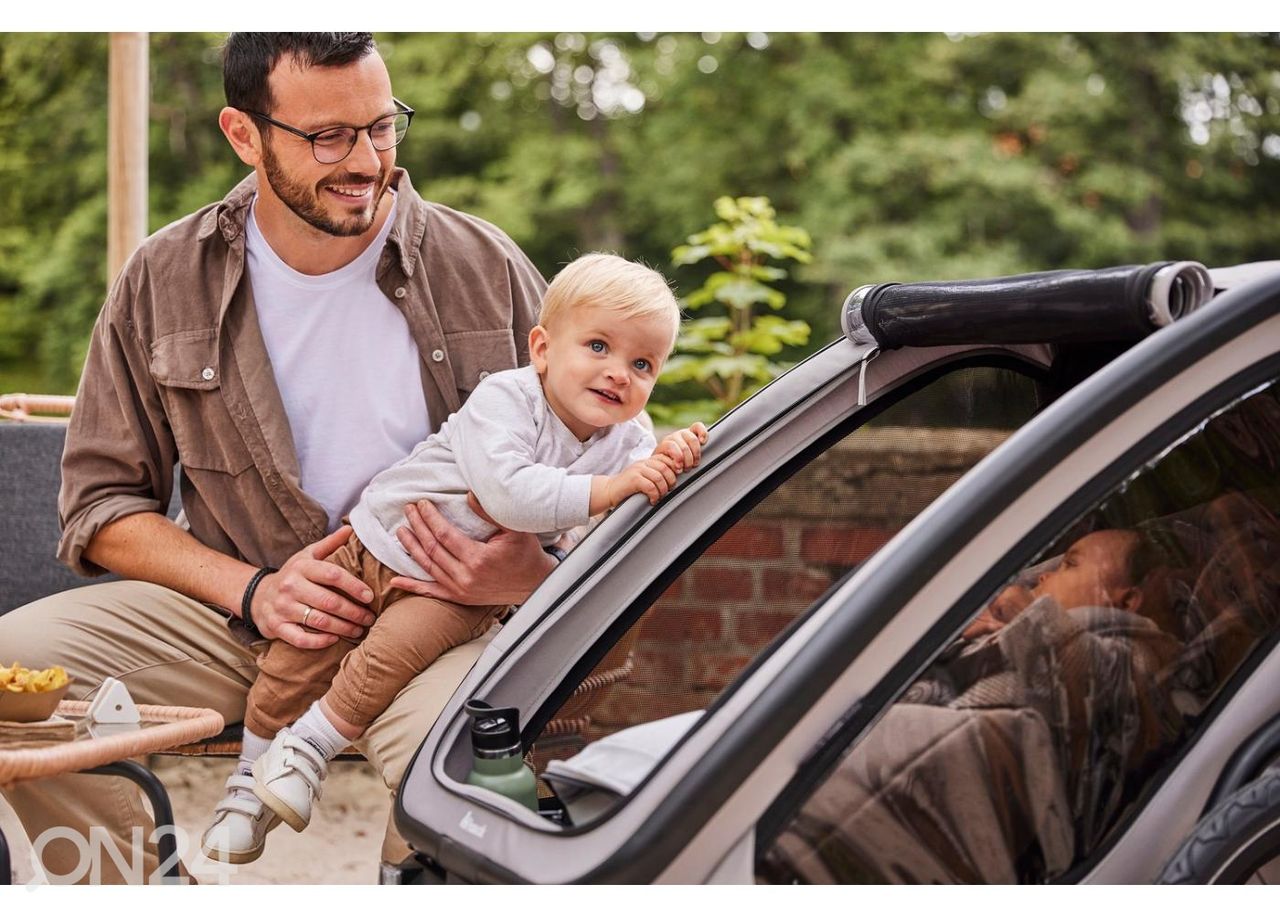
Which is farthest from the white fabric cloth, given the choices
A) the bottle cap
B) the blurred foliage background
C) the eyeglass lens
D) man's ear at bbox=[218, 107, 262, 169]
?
the blurred foliage background

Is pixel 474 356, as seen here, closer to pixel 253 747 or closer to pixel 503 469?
pixel 503 469

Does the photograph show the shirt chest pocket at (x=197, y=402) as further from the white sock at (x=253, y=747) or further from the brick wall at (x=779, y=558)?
the brick wall at (x=779, y=558)

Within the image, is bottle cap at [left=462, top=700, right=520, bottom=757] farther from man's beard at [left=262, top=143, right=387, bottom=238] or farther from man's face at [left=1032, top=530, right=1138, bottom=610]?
man's beard at [left=262, top=143, right=387, bottom=238]

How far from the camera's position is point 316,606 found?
81.5 inches

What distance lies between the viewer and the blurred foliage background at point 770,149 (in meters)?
9.20

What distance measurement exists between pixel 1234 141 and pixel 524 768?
9.27 metres

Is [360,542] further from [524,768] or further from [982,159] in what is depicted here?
[982,159]

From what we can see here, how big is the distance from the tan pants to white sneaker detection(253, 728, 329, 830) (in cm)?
7

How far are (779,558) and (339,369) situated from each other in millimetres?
851

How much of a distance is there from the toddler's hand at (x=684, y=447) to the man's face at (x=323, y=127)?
0.72 metres

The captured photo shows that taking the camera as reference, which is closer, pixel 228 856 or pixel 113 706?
pixel 113 706

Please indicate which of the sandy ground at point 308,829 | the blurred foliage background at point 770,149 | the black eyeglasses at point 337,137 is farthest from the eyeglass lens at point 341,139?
the blurred foliage background at point 770,149

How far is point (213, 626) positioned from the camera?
2307 millimetres

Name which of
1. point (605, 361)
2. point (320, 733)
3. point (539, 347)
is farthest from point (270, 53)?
point (320, 733)
